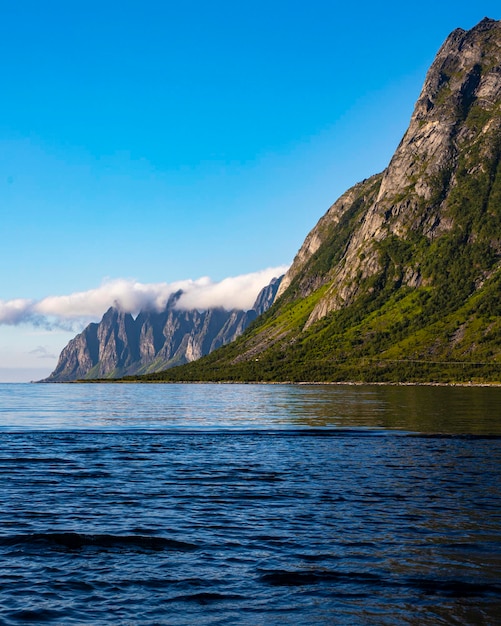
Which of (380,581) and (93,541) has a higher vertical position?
(93,541)

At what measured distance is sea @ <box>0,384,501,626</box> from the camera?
19062 mm

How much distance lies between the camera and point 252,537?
2681 centimetres

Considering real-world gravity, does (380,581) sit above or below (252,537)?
below

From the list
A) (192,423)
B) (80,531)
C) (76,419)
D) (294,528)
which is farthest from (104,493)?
(76,419)

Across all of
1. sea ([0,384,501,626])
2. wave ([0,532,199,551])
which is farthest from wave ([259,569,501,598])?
wave ([0,532,199,551])

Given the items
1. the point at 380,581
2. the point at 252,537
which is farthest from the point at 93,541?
the point at 380,581

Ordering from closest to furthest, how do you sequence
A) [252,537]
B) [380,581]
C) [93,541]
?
[380,581], [93,541], [252,537]

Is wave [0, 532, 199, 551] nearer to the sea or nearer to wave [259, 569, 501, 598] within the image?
the sea

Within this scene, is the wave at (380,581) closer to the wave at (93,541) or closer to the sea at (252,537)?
the sea at (252,537)

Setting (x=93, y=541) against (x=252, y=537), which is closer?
(x=93, y=541)

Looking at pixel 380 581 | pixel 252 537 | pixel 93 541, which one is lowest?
pixel 380 581

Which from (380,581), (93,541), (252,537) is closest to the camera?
(380,581)

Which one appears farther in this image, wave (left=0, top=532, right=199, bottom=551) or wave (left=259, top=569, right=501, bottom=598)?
wave (left=0, top=532, right=199, bottom=551)

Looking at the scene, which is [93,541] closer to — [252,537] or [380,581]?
[252,537]
